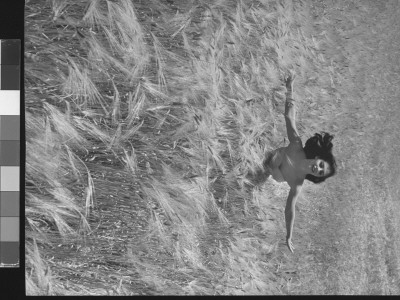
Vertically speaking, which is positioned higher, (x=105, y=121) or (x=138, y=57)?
(x=138, y=57)

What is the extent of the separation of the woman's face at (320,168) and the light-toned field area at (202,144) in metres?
0.06

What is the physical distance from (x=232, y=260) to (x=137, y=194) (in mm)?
572

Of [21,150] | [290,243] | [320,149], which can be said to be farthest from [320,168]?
[21,150]

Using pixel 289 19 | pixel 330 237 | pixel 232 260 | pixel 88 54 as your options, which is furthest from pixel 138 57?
pixel 330 237

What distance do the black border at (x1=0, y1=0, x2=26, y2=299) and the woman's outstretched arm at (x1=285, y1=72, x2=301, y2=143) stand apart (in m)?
1.30

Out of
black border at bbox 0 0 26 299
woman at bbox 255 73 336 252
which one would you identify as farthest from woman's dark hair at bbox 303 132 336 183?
black border at bbox 0 0 26 299

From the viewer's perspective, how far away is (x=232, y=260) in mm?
2906

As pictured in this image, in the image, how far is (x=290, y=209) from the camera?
295cm

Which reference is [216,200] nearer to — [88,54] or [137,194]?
[137,194]

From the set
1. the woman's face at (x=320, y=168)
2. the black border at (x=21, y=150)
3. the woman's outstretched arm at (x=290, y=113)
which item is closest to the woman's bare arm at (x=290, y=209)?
the woman's face at (x=320, y=168)

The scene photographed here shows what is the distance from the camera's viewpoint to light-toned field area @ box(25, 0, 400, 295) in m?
2.84

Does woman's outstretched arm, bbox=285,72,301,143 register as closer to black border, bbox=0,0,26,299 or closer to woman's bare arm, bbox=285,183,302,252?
woman's bare arm, bbox=285,183,302,252

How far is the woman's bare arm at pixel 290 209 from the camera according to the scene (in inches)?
116

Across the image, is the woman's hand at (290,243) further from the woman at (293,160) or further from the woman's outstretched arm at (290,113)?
the woman's outstretched arm at (290,113)
